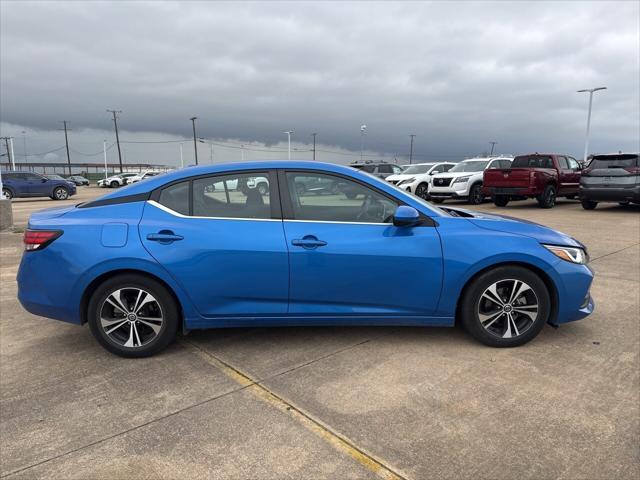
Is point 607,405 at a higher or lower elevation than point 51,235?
lower

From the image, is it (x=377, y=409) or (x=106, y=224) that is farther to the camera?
(x=106, y=224)

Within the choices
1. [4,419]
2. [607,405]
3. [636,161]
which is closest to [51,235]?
[4,419]

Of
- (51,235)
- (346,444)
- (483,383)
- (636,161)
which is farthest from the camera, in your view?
(636,161)

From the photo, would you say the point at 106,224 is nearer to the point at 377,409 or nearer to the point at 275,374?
the point at 275,374

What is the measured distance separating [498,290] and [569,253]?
653 millimetres

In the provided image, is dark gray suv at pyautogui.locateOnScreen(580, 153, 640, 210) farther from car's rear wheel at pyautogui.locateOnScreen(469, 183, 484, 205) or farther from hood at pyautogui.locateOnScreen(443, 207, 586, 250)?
hood at pyautogui.locateOnScreen(443, 207, 586, 250)

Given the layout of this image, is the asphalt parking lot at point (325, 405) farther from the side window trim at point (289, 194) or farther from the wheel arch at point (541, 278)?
the side window trim at point (289, 194)

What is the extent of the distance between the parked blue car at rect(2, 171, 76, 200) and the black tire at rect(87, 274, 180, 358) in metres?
24.6

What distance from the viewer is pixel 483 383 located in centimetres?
311

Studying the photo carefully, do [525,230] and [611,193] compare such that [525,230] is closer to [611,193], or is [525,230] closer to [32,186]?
[611,193]

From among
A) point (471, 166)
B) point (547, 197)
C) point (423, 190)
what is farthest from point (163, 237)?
point (471, 166)

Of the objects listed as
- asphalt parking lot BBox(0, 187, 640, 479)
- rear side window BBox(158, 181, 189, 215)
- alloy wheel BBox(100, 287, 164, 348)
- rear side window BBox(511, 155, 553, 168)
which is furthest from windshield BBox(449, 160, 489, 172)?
alloy wheel BBox(100, 287, 164, 348)

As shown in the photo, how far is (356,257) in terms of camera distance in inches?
134

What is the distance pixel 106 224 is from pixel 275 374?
5.44 feet
